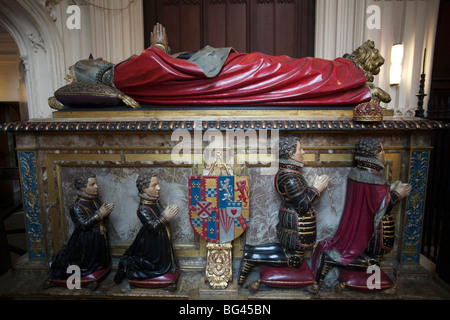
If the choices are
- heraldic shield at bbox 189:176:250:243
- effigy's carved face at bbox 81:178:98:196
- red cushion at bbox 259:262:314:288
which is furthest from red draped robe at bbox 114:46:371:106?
red cushion at bbox 259:262:314:288

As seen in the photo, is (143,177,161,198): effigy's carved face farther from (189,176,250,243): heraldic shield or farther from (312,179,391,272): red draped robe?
(312,179,391,272): red draped robe

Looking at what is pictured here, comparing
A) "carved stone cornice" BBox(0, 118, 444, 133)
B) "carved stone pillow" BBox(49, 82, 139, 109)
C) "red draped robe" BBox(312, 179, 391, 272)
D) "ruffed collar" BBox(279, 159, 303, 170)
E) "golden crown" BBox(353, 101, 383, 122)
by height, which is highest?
"carved stone pillow" BBox(49, 82, 139, 109)

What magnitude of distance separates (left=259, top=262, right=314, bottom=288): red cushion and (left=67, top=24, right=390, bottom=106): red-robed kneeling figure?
1218mm

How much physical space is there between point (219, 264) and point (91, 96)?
1553mm

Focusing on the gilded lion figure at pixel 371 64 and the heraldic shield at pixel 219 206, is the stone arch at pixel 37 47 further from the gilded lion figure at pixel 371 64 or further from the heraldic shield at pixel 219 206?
the gilded lion figure at pixel 371 64

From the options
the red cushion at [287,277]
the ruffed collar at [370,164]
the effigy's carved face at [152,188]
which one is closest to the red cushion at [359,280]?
the red cushion at [287,277]

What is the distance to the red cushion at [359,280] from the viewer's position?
5.92 ft

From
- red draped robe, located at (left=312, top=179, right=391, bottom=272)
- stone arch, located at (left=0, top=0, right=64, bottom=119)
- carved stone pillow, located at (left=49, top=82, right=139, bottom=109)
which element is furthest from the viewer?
stone arch, located at (left=0, top=0, right=64, bottom=119)

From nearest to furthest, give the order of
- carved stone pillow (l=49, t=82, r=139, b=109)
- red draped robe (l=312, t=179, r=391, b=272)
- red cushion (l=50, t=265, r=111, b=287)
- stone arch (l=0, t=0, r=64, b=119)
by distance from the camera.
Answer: red draped robe (l=312, t=179, r=391, b=272) < red cushion (l=50, t=265, r=111, b=287) < carved stone pillow (l=49, t=82, r=139, b=109) < stone arch (l=0, t=0, r=64, b=119)

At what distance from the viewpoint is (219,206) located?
1.88m

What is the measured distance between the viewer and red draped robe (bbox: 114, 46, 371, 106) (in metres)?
2.04

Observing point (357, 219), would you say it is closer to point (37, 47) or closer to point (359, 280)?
point (359, 280)

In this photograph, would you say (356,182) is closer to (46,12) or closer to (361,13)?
(361,13)

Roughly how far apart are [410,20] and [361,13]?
669mm
